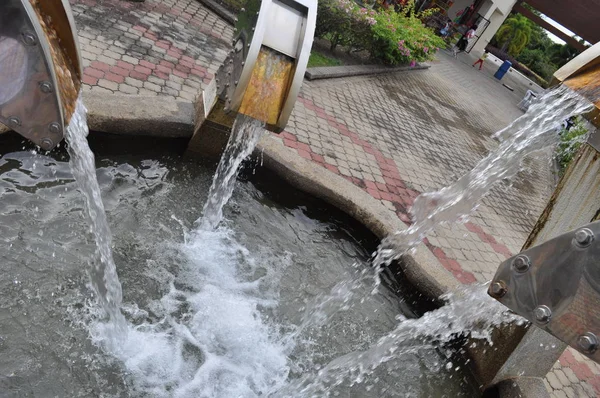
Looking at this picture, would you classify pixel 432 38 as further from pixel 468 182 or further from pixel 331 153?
pixel 468 182

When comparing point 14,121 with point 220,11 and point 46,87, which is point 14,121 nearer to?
point 46,87

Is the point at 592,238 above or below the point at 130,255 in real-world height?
above

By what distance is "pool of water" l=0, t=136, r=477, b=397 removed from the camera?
7.95 feet

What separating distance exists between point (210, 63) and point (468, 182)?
11.4 feet

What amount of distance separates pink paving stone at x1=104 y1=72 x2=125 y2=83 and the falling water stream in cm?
143

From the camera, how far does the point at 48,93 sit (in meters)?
1.38

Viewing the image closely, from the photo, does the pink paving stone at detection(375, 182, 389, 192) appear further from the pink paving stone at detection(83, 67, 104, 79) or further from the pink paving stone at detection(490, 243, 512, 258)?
the pink paving stone at detection(83, 67, 104, 79)

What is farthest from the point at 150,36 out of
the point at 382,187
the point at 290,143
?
the point at 382,187

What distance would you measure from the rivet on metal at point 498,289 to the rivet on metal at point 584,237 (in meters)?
0.24

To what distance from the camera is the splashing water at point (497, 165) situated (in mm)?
2387

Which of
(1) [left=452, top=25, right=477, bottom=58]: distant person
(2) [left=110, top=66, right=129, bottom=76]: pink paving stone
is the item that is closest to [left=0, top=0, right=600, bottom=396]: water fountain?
(2) [left=110, top=66, right=129, bottom=76]: pink paving stone

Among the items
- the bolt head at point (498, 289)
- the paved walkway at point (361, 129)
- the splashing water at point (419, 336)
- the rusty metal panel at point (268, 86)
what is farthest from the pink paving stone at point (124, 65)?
the bolt head at point (498, 289)

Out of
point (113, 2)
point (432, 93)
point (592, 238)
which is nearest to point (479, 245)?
point (592, 238)

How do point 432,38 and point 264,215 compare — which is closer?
point 264,215
